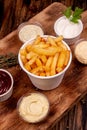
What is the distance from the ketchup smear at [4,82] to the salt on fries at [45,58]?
147mm

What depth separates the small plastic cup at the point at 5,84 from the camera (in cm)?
199

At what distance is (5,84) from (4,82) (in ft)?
0.04

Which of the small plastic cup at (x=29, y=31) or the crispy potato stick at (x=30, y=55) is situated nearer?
the crispy potato stick at (x=30, y=55)

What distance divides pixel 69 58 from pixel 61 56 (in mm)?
58

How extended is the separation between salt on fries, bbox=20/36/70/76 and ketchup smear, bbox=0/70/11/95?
0.48ft

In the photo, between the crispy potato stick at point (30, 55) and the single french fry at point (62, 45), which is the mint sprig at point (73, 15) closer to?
the single french fry at point (62, 45)

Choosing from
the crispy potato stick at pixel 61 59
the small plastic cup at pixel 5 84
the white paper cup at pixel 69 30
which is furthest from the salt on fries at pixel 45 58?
→ the white paper cup at pixel 69 30

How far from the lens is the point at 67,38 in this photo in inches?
86.5

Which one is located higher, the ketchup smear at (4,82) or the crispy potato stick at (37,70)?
the crispy potato stick at (37,70)

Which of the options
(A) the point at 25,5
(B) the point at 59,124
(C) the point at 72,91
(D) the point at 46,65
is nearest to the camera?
(D) the point at 46,65

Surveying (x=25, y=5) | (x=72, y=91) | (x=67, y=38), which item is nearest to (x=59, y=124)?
(x=72, y=91)

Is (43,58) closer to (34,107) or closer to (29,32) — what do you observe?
(34,107)

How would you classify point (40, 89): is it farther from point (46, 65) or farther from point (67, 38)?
point (67, 38)

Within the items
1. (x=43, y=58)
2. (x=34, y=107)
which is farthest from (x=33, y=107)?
(x=43, y=58)
